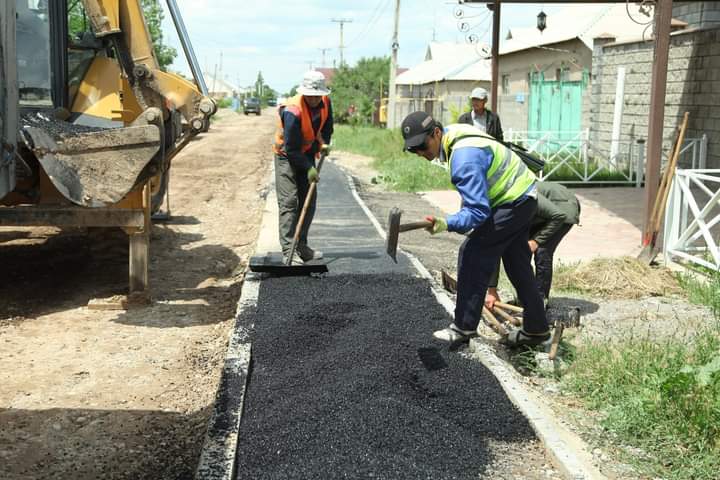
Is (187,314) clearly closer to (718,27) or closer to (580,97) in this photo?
(718,27)

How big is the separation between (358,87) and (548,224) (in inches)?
1910

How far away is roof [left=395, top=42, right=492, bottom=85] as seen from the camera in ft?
114

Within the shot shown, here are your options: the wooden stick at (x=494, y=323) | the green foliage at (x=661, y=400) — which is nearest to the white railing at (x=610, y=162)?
the wooden stick at (x=494, y=323)

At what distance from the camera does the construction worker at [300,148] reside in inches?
280

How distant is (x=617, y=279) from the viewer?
22.7ft

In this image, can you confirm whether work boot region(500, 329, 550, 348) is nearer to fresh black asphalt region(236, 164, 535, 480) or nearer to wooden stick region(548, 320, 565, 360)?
wooden stick region(548, 320, 565, 360)

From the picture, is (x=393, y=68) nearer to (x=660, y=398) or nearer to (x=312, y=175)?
(x=312, y=175)

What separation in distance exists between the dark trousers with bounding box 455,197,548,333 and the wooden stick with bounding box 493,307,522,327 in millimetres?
459

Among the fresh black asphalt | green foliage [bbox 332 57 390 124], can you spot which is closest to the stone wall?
the fresh black asphalt

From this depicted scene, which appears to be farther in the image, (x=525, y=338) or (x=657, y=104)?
(x=657, y=104)

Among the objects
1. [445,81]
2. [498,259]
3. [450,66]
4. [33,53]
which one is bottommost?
[498,259]

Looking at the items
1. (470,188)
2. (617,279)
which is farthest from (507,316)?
(617,279)

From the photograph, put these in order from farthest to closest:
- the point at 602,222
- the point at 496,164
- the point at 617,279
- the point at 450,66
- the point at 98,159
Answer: the point at 450,66
the point at 602,222
the point at 617,279
the point at 98,159
the point at 496,164

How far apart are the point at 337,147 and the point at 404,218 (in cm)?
1745
